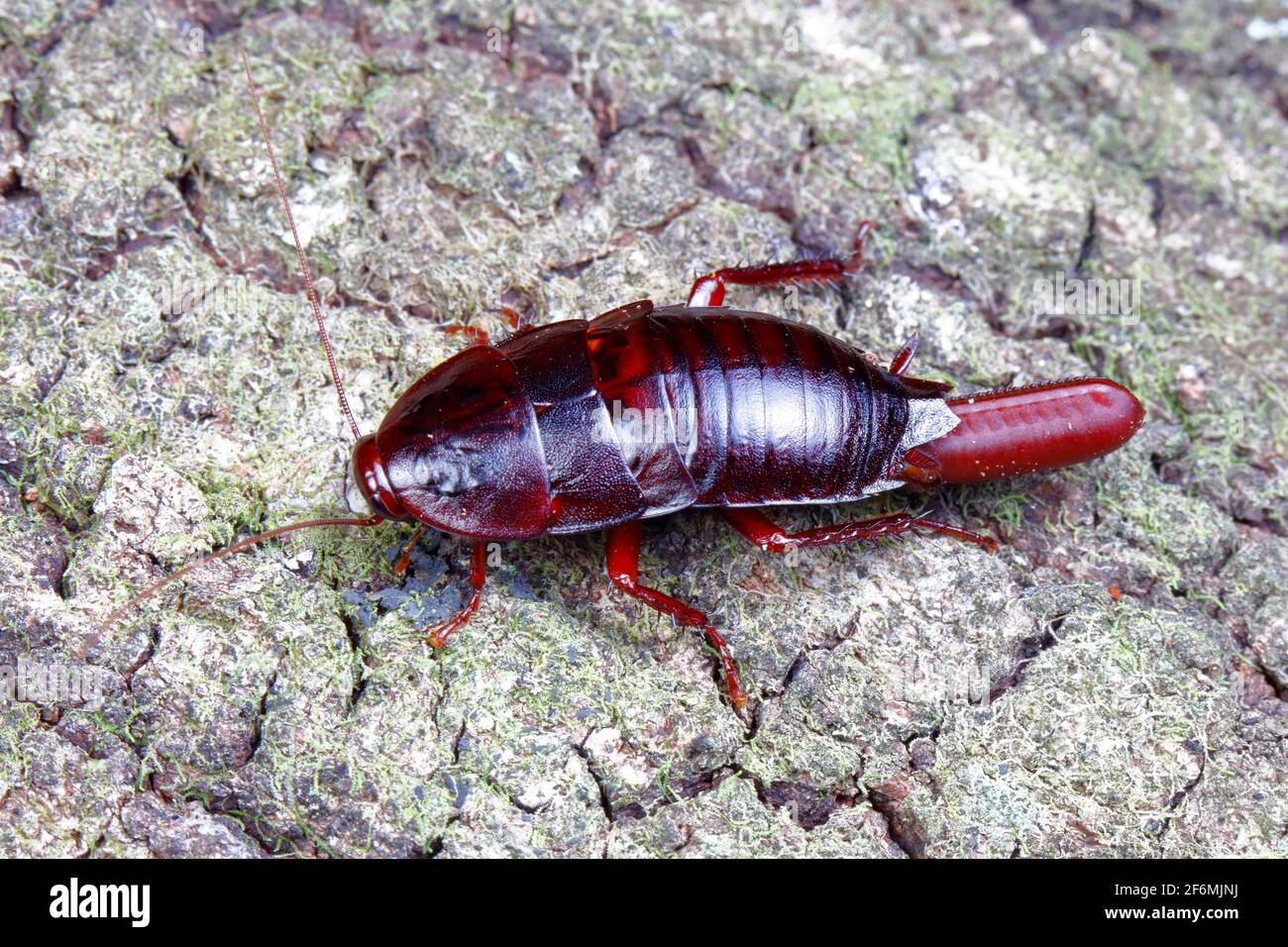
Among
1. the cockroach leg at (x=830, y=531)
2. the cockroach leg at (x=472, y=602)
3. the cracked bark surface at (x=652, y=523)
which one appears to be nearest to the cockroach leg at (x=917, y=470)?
the cockroach leg at (x=830, y=531)

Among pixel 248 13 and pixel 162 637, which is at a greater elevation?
pixel 248 13

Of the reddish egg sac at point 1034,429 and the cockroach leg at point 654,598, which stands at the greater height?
the reddish egg sac at point 1034,429

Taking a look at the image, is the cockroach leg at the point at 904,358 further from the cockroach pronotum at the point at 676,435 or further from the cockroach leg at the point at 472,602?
the cockroach leg at the point at 472,602

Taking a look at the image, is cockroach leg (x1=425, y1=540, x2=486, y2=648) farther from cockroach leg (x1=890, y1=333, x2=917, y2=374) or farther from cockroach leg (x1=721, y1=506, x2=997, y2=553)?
cockroach leg (x1=890, y1=333, x2=917, y2=374)

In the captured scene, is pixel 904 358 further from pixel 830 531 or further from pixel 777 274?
pixel 830 531

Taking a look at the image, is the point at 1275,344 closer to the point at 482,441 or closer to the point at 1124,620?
the point at 1124,620

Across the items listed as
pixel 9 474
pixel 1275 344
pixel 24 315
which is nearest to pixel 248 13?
pixel 24 315
